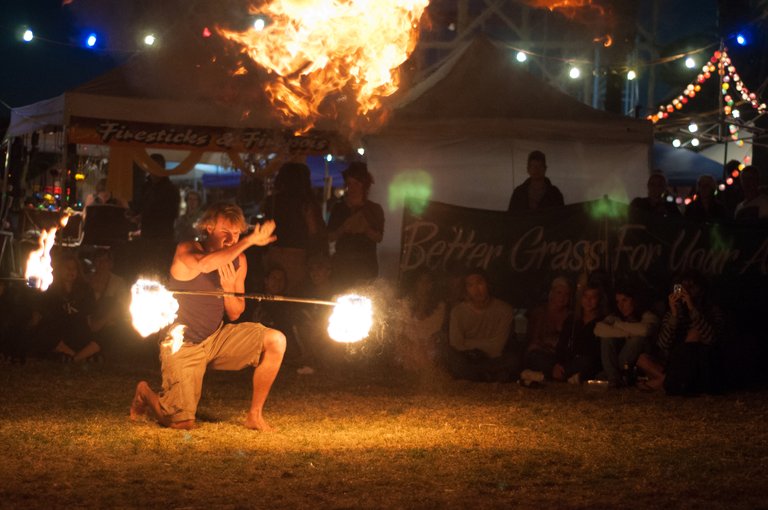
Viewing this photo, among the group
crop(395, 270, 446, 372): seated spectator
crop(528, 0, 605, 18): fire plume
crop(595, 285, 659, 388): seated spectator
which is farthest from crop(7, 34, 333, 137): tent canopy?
crop(595, 285, 659, 388): seated spectator

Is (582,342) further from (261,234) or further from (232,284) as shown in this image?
(261,234)

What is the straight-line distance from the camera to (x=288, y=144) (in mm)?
13570

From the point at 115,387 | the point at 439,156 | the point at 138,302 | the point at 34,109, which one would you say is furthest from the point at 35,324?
the point at 439,156

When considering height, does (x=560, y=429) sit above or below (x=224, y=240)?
below

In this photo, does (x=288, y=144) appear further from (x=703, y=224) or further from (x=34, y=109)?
(x=703, y=224)

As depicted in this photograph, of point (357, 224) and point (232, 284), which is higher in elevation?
point (357, 224)

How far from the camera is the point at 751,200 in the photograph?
11.9 meters

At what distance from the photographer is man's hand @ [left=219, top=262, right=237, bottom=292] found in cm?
788

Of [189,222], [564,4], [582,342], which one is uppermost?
[564,4]

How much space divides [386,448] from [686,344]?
13.0 feet

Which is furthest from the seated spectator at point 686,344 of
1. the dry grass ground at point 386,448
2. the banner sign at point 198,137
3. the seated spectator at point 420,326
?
the banner sign at point 198,137

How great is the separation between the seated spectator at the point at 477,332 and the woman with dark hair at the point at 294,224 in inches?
72.2

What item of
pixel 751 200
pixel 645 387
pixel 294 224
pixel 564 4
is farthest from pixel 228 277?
pixel 564 4

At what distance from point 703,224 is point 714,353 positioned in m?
1.78
